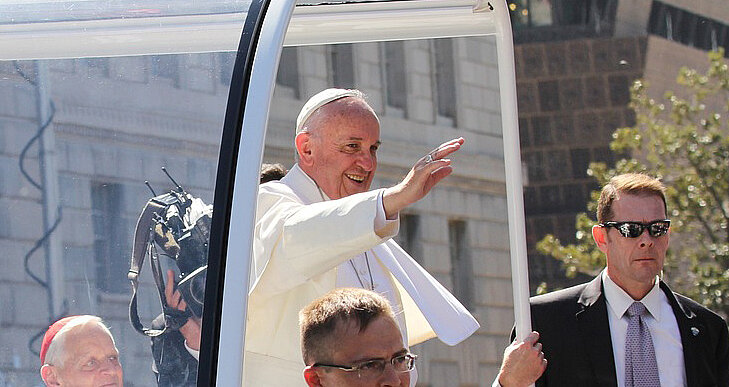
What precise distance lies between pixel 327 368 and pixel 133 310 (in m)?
0.45

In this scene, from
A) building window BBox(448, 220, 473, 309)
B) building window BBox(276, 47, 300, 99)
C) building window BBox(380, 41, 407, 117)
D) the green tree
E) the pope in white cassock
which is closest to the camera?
the pope in white cassock

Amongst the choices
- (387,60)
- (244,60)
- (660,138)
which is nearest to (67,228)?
(244,60)

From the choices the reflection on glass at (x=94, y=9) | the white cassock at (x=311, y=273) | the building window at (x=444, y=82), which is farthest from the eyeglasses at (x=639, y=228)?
the building window at (x=444, y=82)

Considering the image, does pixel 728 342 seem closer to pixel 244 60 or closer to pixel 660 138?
pixel 244 60

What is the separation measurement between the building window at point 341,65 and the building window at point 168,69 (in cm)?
1576

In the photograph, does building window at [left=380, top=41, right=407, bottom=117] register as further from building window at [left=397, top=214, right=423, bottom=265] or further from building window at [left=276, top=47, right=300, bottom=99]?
building window at [left=276, top=47, right=300, bottom=99]

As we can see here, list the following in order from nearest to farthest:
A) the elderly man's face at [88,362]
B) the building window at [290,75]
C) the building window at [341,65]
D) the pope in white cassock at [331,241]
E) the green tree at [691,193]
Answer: the elderly man's face at [88,362] < the pope in white cassock at [331,241] < the green tree at [691,193] < the building window at [290,75] < the building window at [341,65]

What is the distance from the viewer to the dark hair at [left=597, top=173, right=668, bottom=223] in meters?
4.91

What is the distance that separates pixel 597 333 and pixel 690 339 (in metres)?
0.29

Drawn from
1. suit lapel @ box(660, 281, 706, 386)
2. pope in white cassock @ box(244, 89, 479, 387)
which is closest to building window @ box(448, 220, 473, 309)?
suit lapel @ box(660, 281, 706, 386)

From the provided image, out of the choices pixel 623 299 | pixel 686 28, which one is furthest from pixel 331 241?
pixel 686 28

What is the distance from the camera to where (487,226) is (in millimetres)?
21047

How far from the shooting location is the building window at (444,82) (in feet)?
69.0

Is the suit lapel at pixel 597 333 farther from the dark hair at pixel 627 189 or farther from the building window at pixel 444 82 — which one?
the building window at pixel 444 82
